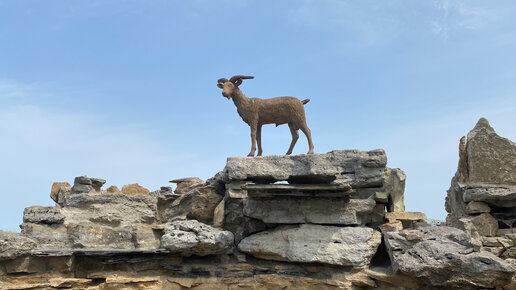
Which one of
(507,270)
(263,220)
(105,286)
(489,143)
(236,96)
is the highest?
(236,96)

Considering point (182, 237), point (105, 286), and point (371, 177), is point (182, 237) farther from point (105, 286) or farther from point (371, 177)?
point (371, 177)

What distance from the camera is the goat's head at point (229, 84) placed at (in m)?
7.96

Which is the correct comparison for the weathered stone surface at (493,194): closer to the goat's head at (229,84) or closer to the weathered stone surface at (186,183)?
the goat's head at (229,84)

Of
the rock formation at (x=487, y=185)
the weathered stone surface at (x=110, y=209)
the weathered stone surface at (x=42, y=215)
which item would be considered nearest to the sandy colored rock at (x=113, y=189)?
the weathered stone surface at (x=110, y=209)

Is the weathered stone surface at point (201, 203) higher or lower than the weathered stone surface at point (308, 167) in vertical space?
lower

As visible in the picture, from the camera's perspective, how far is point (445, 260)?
599 centimetres

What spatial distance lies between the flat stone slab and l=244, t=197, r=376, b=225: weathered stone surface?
25 cm

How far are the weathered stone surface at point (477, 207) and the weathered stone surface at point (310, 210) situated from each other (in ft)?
10.2

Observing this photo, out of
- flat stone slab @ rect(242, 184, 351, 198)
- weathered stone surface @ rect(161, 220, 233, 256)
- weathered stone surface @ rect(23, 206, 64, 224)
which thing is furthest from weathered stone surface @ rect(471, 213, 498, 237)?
weathered stone surface @ rect(23, 206, 64, 224)

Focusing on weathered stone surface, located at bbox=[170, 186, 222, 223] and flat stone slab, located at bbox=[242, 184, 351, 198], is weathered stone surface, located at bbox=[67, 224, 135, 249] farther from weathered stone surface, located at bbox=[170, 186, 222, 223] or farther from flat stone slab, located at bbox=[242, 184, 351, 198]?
flat stone slab, located at bbox=[242, 184, 351, 198]

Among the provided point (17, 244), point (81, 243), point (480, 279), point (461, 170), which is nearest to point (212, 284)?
point (81, 243)

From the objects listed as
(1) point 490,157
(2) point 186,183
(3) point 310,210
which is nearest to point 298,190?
(3) point 310,210

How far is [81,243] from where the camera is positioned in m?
6.94

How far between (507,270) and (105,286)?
222 inches
